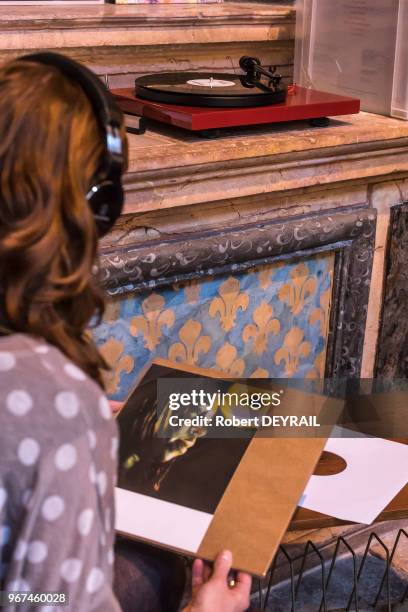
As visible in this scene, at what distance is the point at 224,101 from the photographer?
5.53ft

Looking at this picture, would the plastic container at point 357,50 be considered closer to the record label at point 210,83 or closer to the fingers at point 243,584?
the record label at point 210,83

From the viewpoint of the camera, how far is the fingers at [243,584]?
1125mm

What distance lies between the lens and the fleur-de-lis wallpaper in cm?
171

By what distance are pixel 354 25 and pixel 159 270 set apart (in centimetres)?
78

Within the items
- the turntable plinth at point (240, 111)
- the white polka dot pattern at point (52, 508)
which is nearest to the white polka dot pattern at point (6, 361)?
the white polka dot pattern at point (52, 508)

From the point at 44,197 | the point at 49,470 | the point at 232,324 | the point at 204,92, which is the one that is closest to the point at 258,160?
the point at 204,92

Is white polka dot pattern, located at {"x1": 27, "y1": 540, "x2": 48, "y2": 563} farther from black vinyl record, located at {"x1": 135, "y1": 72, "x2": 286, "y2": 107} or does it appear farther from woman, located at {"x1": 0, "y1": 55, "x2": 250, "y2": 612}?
black vinyl record, located at {"x1": 135, "y1": 72, "x2": 286, "y2": 107}

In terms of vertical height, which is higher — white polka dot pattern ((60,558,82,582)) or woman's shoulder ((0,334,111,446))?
woman's shoulder ((0,334,111,446))

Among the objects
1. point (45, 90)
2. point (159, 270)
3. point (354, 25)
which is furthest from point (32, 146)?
point (354, 25)

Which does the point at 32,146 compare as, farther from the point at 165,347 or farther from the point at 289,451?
the point at 165,347

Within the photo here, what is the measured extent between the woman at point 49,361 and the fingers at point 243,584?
310mm

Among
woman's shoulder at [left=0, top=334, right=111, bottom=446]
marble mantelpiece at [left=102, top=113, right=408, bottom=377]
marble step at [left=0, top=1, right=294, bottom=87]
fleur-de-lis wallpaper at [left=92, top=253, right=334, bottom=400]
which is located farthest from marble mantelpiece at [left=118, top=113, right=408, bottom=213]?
woman's shoulder at [left=0, top=334, right=111, bottom=446]

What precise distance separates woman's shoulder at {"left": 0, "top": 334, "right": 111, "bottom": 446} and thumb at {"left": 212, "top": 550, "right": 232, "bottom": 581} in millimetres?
393

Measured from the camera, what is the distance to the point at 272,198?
1.82 m
